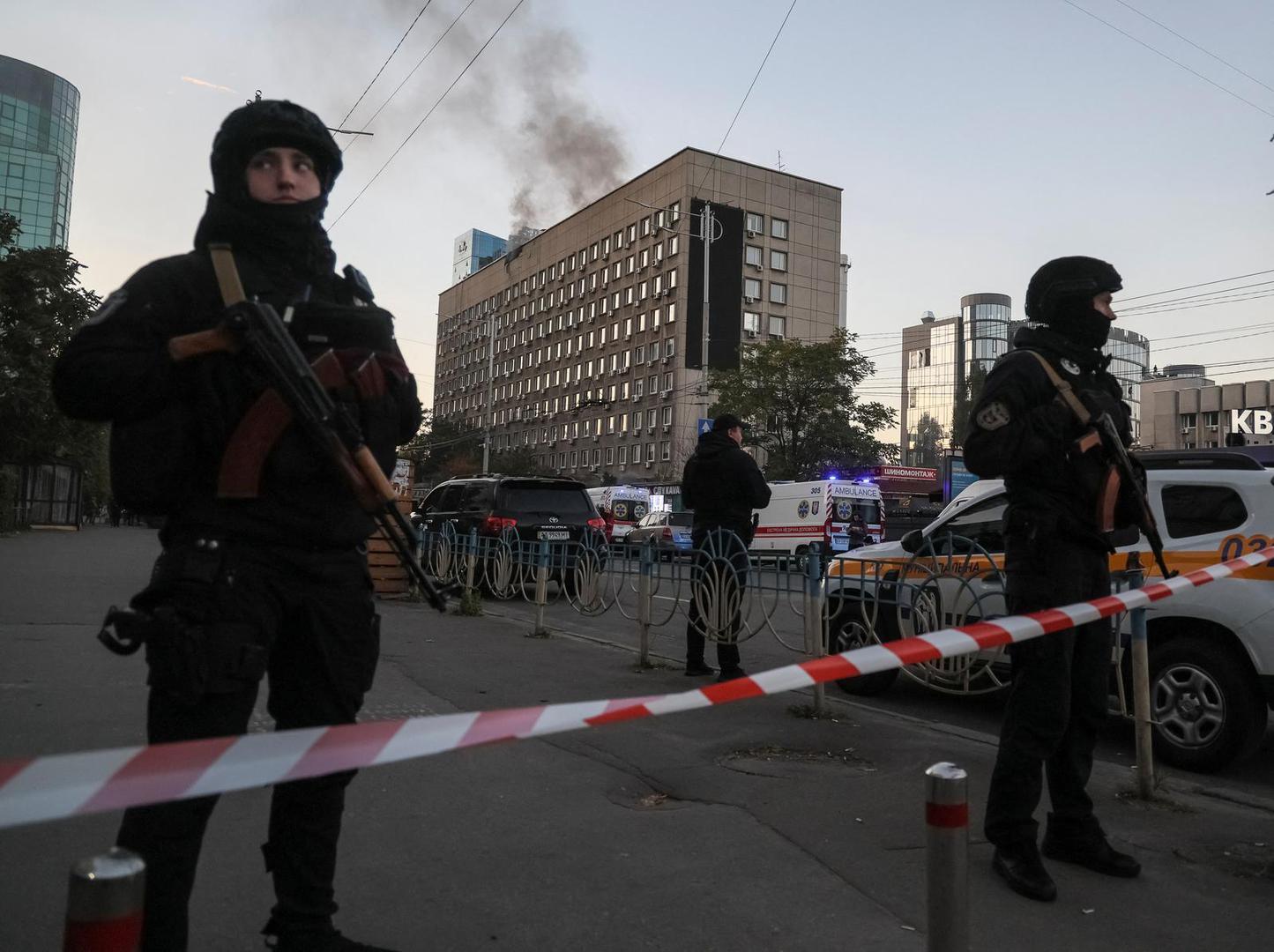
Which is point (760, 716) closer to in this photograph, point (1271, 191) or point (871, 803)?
point (871, 803)

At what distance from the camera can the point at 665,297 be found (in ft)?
213

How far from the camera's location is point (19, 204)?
81.1m

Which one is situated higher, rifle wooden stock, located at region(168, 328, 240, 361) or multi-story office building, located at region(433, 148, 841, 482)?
multi-story office building, located at region(433, 148, 841, 482)

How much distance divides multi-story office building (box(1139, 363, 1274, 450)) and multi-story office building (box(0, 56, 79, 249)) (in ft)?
278

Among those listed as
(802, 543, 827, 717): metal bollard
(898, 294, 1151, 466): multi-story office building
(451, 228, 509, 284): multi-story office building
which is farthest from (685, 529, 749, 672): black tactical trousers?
(451, 228, 509, 284): multi-story office building

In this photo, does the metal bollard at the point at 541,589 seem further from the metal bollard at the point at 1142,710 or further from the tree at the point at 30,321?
the tree at the point at 30,321

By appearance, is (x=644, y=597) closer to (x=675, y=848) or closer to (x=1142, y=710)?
(x=1142, y=710)

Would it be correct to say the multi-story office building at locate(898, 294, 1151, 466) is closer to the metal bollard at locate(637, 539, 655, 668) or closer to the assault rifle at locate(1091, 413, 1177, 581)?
the metal bollard at locate(637, 539, 655, 668)

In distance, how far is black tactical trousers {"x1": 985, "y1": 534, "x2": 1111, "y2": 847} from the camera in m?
3.36

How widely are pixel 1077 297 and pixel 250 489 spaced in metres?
2.87

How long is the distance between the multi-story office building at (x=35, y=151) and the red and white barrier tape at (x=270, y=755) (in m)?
91.6

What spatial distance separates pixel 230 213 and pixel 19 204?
9446 cm

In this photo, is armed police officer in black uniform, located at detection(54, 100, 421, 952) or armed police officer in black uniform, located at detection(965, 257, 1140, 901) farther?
armed police officer in black uniform, located at detection(965, 257, 1140, 901)

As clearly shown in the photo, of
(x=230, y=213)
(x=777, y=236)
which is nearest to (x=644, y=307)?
(x=777, y=236)
